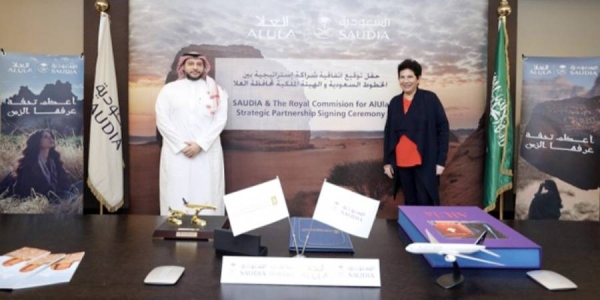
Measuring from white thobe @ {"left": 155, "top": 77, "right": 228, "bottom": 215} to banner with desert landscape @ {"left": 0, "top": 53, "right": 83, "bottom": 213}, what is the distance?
0.70m

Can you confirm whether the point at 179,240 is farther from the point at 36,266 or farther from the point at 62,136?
the point at 62,136

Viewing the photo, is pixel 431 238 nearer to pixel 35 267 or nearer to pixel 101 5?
pixel 35 267

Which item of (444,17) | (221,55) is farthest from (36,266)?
(444,17)

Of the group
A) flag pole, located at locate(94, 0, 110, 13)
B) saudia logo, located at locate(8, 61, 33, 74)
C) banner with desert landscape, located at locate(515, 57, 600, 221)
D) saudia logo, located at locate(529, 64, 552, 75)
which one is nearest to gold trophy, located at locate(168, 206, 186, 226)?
saudia logo, located at locate(8, 61, 33, 74)

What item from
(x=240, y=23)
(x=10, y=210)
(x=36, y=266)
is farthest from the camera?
(x=240, y=23)

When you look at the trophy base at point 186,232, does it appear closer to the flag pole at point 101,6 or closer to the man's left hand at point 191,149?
the man's left hand at point 191,149

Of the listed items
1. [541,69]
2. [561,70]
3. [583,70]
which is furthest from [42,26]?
[583,70]

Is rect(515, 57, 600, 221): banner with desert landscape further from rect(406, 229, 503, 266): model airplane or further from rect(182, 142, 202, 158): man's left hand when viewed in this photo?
rect(406, 229, 503, 266): model airplane

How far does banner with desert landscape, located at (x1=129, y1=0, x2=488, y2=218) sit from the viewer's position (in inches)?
162

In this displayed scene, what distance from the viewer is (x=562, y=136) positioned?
12.4 feet

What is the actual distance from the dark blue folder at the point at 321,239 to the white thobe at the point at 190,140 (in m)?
2.22

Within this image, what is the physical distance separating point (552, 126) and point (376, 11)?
1.82m

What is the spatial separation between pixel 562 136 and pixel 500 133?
52cm

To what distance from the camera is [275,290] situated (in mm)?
1098
